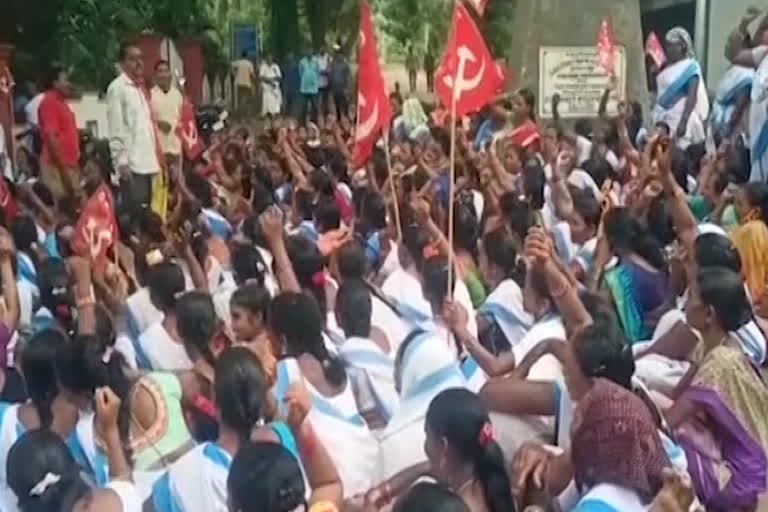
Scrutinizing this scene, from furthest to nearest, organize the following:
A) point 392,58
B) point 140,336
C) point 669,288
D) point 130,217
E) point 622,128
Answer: point 392,58 < point 622,128 < point 130,217 < point 669,288 < point 140,336

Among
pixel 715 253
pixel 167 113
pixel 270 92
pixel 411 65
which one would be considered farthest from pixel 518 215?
pixel 411 65

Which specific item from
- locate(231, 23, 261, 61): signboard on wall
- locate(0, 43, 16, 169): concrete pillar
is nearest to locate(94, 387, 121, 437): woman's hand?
locate(0, 43, 16, 169): concrete pillar

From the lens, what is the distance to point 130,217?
8.41m

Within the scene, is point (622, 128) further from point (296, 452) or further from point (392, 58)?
point (392, 58)

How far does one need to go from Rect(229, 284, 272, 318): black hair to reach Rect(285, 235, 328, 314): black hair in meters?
0.77

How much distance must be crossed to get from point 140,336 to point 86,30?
15226 mm

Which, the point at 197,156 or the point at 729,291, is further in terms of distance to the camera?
the point at 197,156

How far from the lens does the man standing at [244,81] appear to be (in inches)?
956

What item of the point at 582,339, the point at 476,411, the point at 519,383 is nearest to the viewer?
the point at 476,411

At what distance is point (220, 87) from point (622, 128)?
1555cm

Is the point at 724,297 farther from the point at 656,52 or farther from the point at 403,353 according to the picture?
the point at 656,52

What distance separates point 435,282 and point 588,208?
7.84 ft

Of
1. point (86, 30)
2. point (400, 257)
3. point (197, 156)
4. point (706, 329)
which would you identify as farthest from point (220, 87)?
point (706, 329)

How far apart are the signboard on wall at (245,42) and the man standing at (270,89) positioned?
55.5 inches
